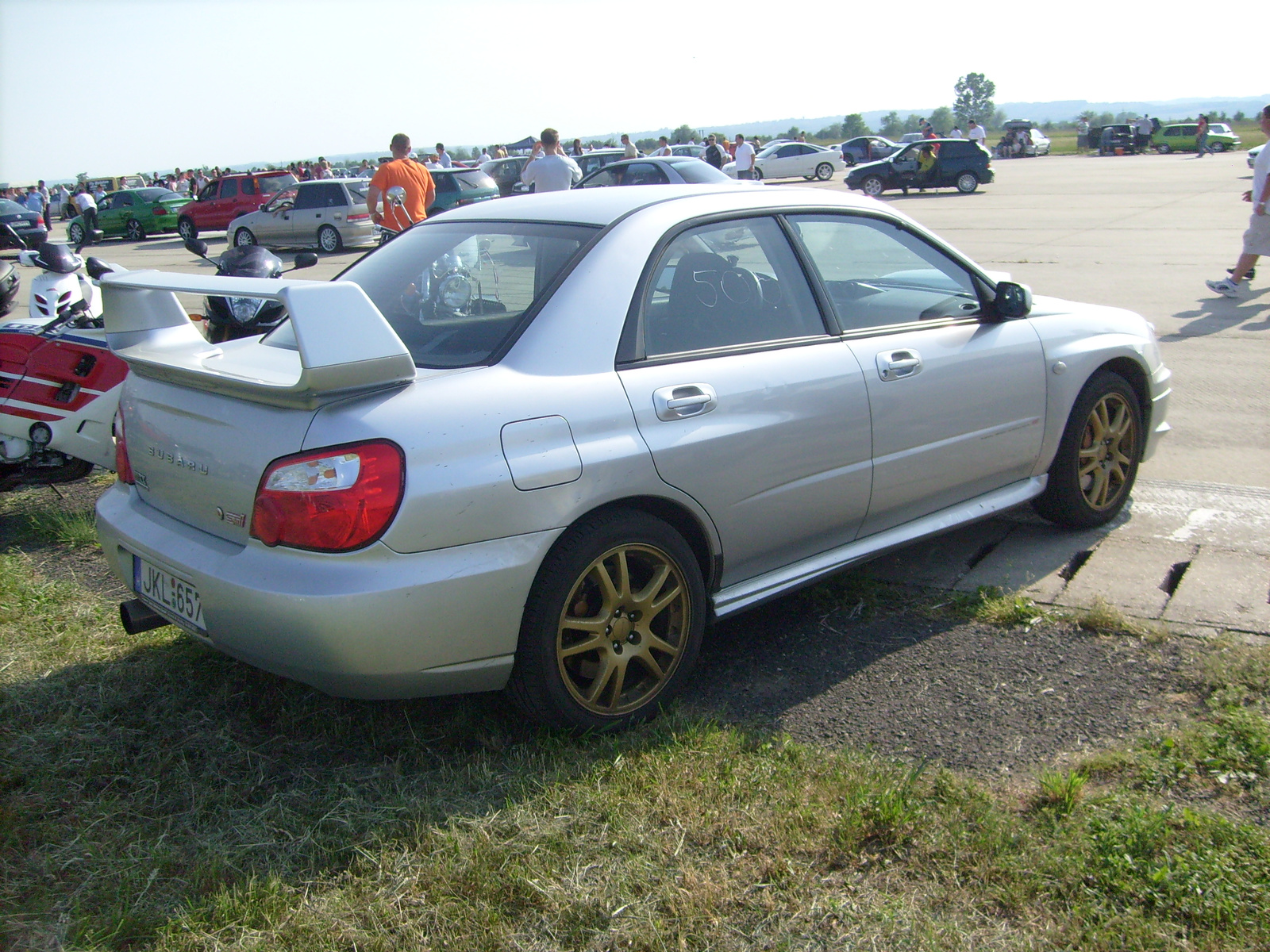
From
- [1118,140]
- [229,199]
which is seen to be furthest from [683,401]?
[1118,140]

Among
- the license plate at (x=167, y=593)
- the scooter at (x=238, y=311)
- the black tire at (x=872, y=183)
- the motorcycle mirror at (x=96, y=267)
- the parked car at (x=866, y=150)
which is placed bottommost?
the black tire at (x=872, y=183)

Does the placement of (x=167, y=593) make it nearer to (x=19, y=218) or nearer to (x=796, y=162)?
(x=19, y=218)

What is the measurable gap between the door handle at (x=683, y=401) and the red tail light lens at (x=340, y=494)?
81 centimetres

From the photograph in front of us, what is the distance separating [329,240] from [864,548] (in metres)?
19.3

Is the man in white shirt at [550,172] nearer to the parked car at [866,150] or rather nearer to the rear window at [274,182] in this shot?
the rear window at [274,182]

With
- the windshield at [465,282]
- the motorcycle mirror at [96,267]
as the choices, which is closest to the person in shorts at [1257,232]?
the windshield at [465,282]

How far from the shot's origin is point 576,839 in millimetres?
2635

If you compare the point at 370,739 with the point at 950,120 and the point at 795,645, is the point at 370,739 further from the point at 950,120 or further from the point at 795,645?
the point at 950,120

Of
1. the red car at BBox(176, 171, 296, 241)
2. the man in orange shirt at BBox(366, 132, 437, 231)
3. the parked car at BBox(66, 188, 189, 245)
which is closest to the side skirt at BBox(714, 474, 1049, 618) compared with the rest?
the man in orange shirt at BBox(366, 132, 437, 231)

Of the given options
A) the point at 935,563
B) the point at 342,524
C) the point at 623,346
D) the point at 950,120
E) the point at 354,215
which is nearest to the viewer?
the point at 342,524

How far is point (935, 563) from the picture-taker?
4.52 m

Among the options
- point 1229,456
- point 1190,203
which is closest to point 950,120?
point 1190,203

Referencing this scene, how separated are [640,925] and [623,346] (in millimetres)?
1587

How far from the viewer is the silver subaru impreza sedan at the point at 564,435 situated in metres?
2.72
